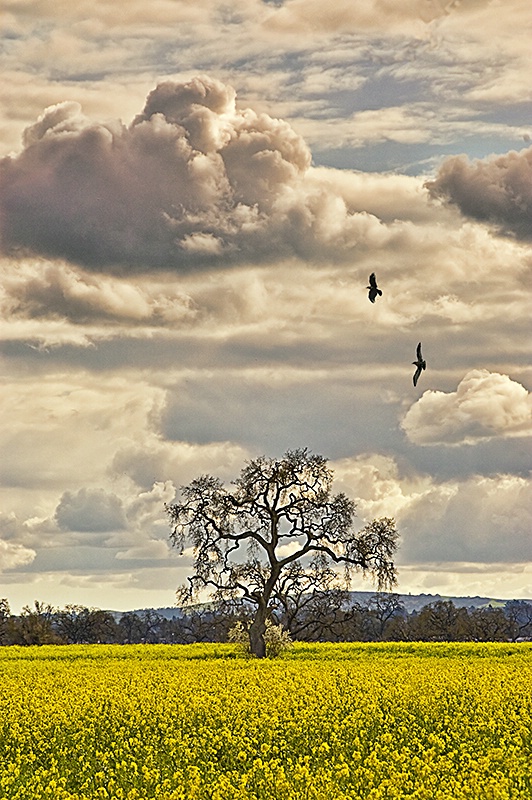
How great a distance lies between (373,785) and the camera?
1680cm

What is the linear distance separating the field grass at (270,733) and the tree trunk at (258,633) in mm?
11228

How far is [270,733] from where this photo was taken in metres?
22.8

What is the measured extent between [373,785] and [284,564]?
118ft

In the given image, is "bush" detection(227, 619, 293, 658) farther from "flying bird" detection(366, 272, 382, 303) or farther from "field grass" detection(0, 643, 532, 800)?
"flying bird" detection(366, 272, 382, 303)

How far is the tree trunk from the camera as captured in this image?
5025 centimetres

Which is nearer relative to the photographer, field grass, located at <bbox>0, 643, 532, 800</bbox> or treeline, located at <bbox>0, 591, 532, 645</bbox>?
field grass, located at <bbox>0, 643, 532, 800</bbox>

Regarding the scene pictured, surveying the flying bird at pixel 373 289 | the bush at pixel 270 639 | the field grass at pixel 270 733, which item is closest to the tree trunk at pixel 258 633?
the bush at pixel 270 639

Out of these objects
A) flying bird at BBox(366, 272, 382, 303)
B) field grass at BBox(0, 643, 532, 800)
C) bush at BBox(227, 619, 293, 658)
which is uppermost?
flying bird at BBox(366, 272, 382, 303)

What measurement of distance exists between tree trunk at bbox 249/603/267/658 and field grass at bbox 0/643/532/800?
11.2 m

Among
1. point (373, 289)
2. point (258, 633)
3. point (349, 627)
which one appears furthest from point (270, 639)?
point (349, 627)

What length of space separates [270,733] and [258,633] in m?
28.1

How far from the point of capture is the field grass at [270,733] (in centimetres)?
1634

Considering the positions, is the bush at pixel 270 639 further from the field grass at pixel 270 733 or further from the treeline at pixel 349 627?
the treeline at pixel 349 627

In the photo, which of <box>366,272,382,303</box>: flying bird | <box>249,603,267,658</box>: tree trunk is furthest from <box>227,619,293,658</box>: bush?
<box>366,272,382,303</box>: flying bird
